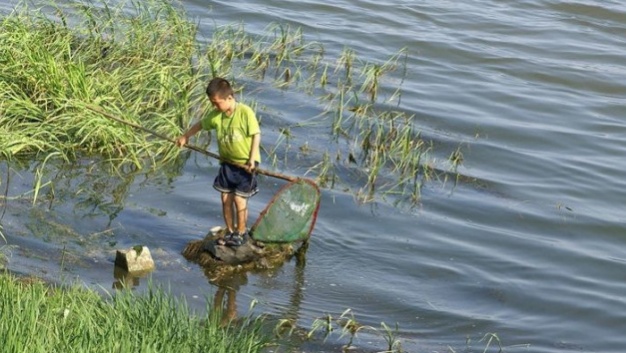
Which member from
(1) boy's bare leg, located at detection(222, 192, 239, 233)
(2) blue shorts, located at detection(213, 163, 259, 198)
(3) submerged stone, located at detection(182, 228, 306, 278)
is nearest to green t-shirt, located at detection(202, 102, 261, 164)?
(2) blue shorts, located at detection(213, 163, 259, 198)

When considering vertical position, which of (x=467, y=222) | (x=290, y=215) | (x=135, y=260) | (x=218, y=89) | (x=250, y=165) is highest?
(x=218, y=89)

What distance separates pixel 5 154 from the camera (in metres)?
10.1

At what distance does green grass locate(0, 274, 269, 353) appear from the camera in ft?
18.9

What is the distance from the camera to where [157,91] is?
449 inches

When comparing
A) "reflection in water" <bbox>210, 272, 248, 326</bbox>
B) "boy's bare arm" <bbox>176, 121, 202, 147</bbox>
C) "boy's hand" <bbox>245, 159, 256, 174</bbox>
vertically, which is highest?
"boy's bare arm" <bbox>176, 121, 202, 147</bbox>

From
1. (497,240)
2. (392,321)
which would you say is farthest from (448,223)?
(392,321)

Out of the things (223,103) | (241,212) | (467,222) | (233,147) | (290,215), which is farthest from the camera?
(467,222)

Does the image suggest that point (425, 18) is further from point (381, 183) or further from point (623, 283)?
point (623, 283)

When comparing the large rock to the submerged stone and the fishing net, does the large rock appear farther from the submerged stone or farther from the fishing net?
the fishing net

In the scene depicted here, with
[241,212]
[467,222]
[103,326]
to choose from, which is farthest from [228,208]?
[103,326]

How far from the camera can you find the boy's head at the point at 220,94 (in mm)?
8578

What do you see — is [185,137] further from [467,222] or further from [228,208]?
[467,222]

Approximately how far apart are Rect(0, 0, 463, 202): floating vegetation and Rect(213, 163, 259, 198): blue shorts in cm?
139

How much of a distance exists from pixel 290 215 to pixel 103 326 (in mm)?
3102
